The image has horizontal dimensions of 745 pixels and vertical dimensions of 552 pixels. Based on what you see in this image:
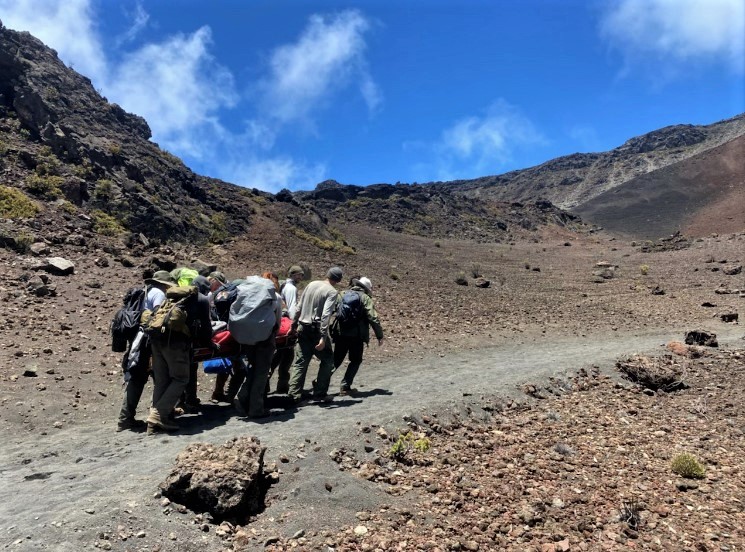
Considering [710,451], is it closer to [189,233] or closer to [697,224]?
[189,233]

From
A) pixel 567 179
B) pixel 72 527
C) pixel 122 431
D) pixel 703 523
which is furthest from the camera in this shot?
pixel 567 179

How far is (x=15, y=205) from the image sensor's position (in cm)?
1515

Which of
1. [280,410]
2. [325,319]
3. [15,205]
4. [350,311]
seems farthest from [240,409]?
[15,205]

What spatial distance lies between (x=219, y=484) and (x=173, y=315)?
2.11 metres

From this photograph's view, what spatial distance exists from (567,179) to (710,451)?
345 ft

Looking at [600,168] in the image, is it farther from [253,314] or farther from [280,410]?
[253,314]

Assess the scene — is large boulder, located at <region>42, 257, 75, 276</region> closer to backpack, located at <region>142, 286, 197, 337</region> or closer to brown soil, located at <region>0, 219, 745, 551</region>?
brown soil, located at <region>0, 219, 745, 551</region>

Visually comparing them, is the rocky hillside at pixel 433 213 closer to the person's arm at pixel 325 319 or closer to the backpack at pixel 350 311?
the backpack at pixel 350 311

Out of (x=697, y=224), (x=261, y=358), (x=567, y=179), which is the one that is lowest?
(x=261, y=358)

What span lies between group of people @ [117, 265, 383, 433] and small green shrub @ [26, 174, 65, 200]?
554 inches

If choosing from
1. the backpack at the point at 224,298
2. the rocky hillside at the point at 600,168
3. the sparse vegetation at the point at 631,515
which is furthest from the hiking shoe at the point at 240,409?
the rocky hillside at the point at 600,168

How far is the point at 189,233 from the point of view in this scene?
72.6 feet

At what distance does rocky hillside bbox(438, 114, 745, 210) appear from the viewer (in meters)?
94.0

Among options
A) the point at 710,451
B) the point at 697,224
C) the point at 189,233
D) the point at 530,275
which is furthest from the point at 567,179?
the point at 710,451
